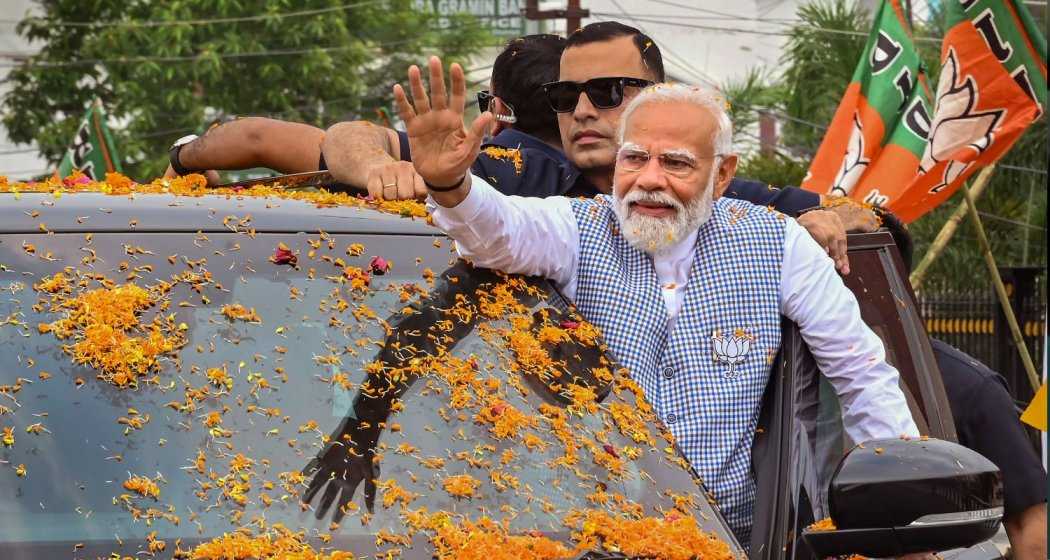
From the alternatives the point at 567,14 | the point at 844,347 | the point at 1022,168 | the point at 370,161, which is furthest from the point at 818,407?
the point at 567,14

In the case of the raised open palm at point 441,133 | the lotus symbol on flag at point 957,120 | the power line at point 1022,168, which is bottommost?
the power line at point 1022,168

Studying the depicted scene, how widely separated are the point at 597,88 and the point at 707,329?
4.41 ft

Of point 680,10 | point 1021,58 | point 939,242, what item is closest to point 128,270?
point 1021,58

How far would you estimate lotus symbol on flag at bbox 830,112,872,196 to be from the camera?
12.1 m

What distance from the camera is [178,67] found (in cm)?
2469

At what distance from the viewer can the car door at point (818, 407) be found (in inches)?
132

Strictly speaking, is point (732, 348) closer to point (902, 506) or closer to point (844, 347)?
point (844, 347)

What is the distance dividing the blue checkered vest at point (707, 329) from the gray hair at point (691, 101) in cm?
19

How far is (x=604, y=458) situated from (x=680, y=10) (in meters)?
41.0

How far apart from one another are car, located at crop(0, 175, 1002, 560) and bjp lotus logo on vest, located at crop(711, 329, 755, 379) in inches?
4.5

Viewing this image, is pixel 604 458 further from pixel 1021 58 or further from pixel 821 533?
pixel 1021 58

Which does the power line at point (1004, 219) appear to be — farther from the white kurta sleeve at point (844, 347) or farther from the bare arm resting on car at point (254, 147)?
the white kurta sleeve at point (844, 347)

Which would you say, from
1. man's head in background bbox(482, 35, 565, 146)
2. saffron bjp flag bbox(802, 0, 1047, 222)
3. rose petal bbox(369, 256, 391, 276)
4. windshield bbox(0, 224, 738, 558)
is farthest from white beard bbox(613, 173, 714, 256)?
saffron bjp flag bbox(802, 0, 1047, 222)

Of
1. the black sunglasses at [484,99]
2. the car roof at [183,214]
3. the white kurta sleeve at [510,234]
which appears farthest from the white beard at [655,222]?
the black sunglasses at [484,99]
